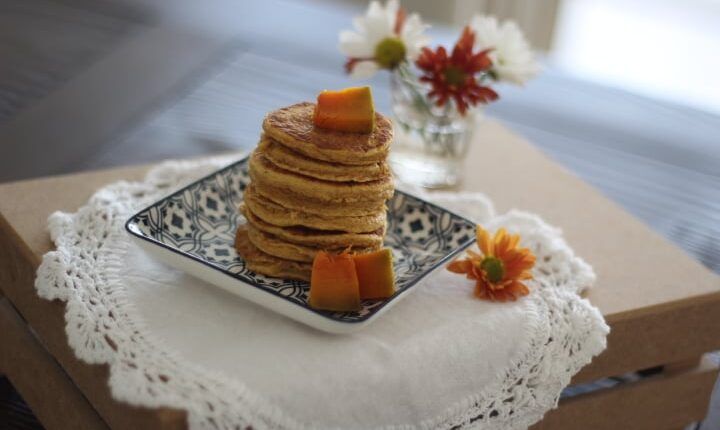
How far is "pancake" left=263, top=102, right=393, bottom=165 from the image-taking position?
2.91 feet

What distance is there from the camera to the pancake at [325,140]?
2.91 feet

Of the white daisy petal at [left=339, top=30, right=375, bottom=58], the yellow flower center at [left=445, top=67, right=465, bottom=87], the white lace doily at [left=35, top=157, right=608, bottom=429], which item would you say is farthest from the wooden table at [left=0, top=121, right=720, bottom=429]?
the white daisy petal at [left=339, top=30, right=375, bottom=58]

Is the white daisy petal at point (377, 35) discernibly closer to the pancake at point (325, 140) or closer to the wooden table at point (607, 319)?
the wooden table at point (607, 319)

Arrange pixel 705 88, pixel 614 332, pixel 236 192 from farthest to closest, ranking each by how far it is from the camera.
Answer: pixel 705 88 < pixel 236 192 < pixel 614 332

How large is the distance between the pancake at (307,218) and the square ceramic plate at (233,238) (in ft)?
0.21

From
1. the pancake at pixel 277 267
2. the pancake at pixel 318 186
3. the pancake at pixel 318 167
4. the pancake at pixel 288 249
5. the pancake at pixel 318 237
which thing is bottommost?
the pancake at pixel 277 267

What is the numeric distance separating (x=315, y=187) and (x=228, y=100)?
0.95 m

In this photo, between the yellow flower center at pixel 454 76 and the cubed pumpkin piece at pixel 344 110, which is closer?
the cubed pumpkin piece at pixel 344 110

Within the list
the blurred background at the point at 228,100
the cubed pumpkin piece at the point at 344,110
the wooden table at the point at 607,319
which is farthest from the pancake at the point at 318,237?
the blurred background at the point at 228,100

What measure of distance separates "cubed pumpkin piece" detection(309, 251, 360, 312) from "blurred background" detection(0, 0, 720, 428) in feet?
2.30

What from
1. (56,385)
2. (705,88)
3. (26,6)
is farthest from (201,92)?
(705,88)

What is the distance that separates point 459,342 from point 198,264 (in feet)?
0.84

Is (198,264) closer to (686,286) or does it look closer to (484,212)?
(484,212)

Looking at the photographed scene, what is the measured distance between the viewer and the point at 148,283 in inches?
36.8
